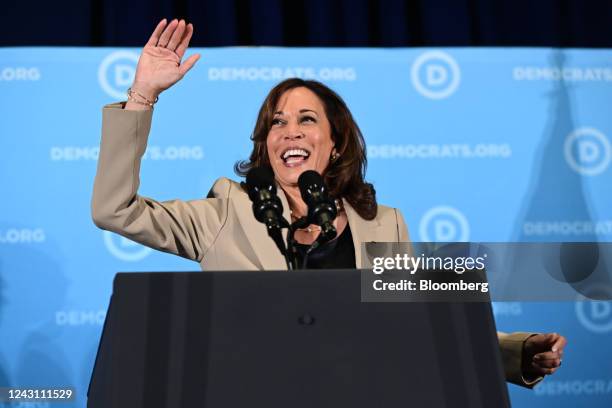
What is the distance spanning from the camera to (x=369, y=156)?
3088mm

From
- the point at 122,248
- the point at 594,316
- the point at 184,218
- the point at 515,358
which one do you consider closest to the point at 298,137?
the point at 184,218

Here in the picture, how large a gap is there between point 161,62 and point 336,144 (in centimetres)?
91

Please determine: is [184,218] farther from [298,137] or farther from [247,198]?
[298,137]

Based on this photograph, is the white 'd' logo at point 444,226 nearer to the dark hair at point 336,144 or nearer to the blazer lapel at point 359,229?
the dark hair at point 336,144

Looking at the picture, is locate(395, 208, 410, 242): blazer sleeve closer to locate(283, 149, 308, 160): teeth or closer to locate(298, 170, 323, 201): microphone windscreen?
locate(283, 149, 308, 160): teeth

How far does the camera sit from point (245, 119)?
305cm

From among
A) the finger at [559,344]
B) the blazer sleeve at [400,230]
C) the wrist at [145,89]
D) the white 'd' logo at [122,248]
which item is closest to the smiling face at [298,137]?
the blazer sleeve at [400,230]

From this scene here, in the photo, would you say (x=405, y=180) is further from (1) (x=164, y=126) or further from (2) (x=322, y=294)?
(2) (x=322, y=294)

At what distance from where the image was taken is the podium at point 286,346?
0.95m
